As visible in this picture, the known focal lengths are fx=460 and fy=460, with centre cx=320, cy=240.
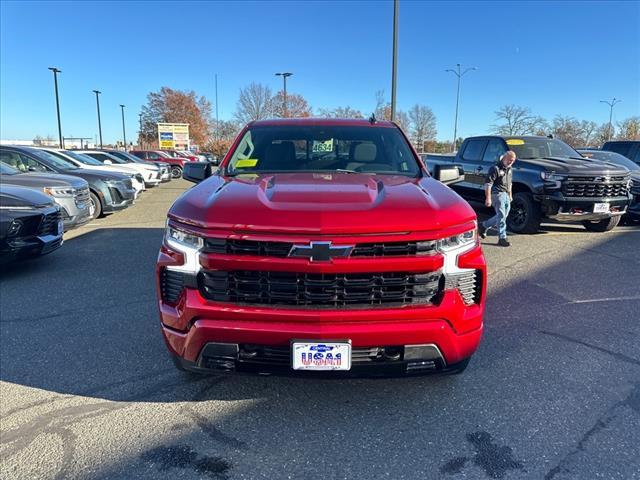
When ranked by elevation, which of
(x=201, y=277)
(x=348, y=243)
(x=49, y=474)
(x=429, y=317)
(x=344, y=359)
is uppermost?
(x=348, y=243)

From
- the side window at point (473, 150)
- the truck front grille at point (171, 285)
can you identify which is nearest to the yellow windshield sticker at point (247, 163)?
the truck front grille at point (171, 285)

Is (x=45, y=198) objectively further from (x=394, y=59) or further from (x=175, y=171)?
(x=175, y=171)

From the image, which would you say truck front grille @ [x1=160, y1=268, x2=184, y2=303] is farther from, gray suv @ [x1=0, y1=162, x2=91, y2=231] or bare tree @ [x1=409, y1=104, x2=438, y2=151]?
bare tree @ [x1=409, y1=104, x2=438, y2=151]

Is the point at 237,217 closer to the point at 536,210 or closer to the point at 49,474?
the point at 49,474

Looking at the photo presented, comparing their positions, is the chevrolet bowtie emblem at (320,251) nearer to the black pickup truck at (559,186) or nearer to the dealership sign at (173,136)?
the black pickup truck at (559,186)

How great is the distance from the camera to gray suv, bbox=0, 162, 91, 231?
7434mm

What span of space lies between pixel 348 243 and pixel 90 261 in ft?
18.6

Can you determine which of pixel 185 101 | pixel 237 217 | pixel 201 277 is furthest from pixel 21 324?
pixel 185 101

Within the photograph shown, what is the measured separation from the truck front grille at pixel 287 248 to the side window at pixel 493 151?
323 inches

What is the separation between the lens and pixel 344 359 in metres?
2.41

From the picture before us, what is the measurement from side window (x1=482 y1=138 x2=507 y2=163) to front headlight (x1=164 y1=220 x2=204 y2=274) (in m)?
8.70

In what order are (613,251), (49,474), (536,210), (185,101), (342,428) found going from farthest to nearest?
(185,101) → (536,210) → (613,251) → (342,428) → (49,474)

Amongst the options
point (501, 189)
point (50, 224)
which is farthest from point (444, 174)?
point (50, 224)

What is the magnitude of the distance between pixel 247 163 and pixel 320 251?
71.8 inches
